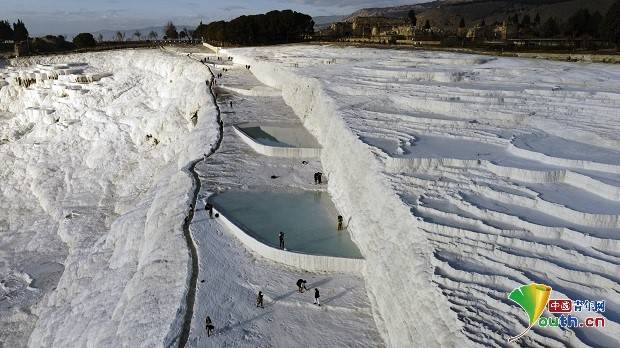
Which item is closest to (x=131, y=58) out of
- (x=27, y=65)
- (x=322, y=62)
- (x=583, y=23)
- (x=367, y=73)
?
(x=27, y=65)

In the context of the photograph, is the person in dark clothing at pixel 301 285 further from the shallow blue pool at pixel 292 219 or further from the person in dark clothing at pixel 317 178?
the person in dark clothing at pixel 317 178

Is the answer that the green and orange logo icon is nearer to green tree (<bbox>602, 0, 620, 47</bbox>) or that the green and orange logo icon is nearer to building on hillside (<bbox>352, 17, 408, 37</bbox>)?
green tree (<bbox>602, 0, 620, 47</bbox>)

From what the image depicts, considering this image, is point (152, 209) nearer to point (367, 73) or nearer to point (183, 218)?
point (183, 218)

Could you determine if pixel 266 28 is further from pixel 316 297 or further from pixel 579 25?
pixel 316 297

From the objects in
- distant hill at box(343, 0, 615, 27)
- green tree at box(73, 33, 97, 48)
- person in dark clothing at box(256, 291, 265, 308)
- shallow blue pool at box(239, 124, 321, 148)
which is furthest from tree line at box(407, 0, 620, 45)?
green tree at box(73, 33, 97, 48)

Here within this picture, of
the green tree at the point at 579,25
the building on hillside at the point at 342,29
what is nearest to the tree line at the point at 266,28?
the building on hillside at the point at 342,29

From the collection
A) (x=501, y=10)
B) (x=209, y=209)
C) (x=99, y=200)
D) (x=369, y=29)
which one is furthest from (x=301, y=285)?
(x=501, y=10)
